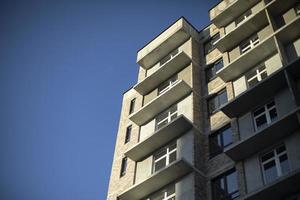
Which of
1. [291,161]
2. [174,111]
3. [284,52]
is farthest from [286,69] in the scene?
[174,111]

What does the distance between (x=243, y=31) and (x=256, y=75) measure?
452cm

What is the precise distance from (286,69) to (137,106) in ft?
41.0

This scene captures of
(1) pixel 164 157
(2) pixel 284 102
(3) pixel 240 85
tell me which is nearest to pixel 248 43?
(3) pixel 240 85

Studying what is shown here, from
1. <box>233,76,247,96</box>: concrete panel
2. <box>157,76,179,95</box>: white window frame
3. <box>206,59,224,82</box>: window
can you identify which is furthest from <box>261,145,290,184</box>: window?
<box>157,76,179,95</box>: white window frame

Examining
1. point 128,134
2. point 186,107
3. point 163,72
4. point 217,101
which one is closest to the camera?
point 217,101

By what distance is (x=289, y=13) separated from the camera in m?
27.1

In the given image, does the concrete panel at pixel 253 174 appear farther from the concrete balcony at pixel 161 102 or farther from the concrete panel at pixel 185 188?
the concrete balcony at pixel 161 102

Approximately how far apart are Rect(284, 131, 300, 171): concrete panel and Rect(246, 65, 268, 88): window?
Result: 17.9ft

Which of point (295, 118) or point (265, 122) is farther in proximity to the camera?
point (265, 122)

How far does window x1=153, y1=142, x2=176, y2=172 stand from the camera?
2475 cm

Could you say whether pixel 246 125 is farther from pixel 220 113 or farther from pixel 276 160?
pixel 276 160

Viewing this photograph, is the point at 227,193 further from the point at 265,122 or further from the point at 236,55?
the point at 236,55

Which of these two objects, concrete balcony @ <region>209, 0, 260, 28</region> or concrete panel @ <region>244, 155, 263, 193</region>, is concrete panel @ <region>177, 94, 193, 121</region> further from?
concrete balcony @ <region>209, 0, 260, 28</region>

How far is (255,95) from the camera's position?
74.3 ft
